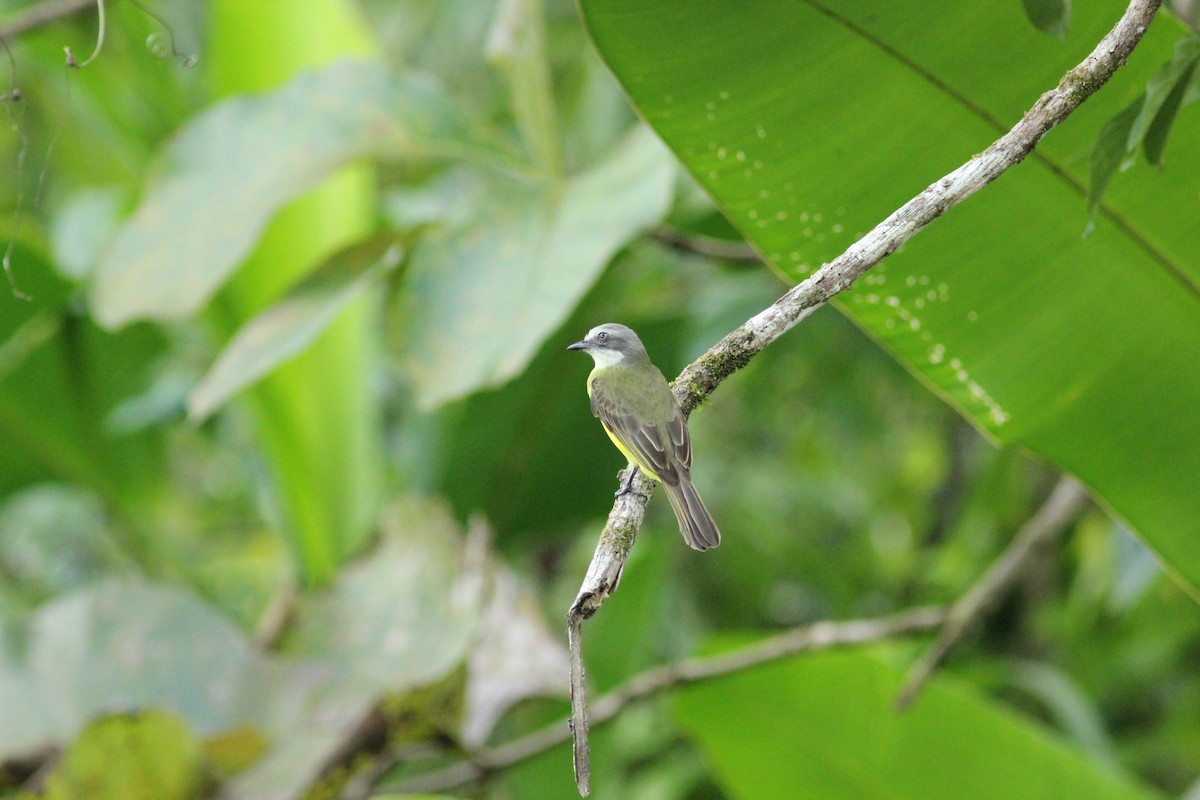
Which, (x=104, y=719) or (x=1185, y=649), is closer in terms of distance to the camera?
(x=104, y=719)

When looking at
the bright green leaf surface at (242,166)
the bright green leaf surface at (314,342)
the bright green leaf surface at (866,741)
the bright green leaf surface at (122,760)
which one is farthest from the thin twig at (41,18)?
the bright green leaf surface at (866,741)

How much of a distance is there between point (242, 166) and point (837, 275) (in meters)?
1.38

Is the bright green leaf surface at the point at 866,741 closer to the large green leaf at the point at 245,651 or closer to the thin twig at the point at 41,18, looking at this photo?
the large green leaf at the point at 245,651

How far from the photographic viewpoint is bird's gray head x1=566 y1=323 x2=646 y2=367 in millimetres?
530

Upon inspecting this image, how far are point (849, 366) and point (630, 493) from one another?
2208 mm

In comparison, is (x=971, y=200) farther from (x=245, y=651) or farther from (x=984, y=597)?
(x=245, y=651)

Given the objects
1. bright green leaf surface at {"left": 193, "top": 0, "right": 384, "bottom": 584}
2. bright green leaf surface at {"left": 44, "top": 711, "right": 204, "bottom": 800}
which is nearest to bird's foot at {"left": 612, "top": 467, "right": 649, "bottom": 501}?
bright green leaf surface at {"left": 44, "top": 711, "right": 204, "bottom": 800}

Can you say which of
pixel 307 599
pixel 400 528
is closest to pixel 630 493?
pixel 400 528

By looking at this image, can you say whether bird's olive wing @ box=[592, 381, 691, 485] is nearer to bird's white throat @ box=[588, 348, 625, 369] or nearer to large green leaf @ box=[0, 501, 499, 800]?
bird's white throat @ box=[588, 348, 625, 369]

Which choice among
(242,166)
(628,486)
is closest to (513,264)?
(242,166)

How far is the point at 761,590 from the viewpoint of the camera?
279cm

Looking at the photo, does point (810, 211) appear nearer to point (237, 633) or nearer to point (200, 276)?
point (200, 276)

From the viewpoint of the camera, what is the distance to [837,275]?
1.26 ft

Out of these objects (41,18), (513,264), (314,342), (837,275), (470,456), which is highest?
(837,275)
